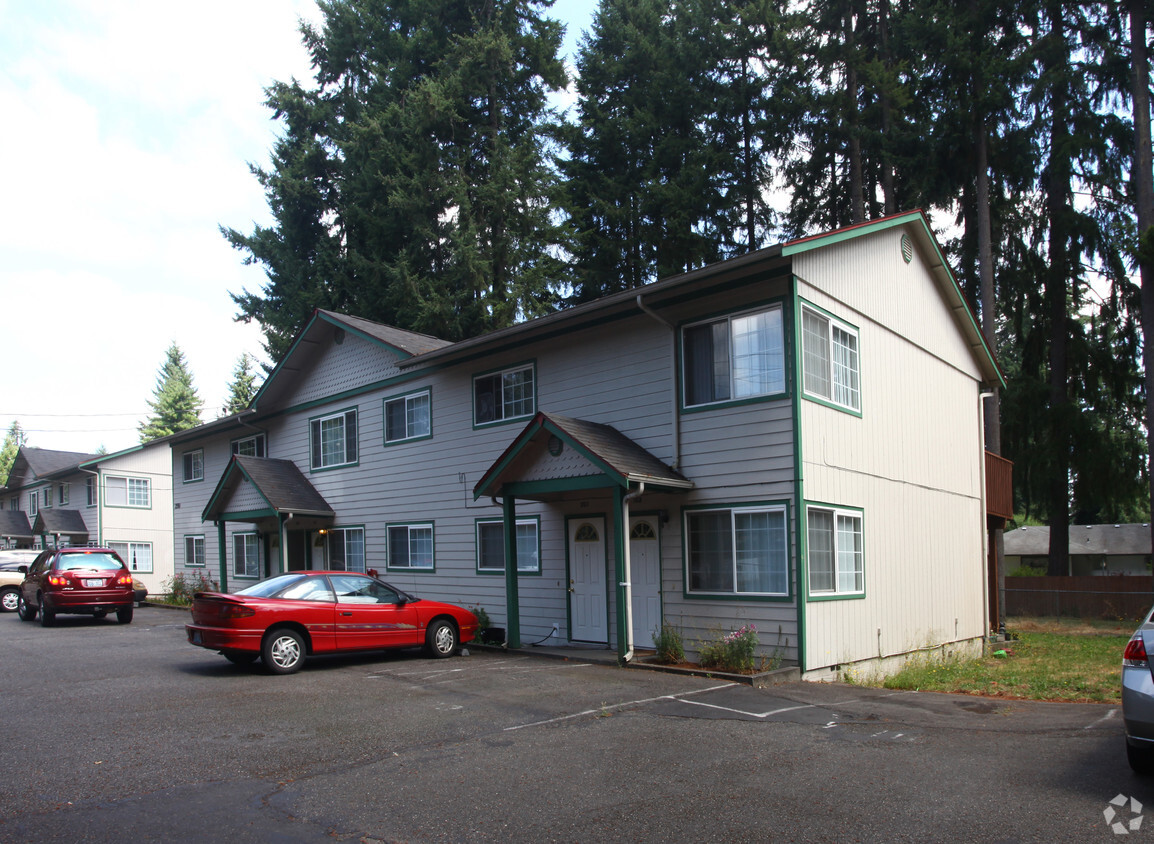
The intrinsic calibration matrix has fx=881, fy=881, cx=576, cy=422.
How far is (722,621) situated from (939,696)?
296 cm

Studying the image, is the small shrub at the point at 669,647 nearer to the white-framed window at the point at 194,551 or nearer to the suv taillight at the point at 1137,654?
the suv taillight at the point at 1137,654

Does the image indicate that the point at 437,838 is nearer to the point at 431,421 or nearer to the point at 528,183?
the point at 431,421

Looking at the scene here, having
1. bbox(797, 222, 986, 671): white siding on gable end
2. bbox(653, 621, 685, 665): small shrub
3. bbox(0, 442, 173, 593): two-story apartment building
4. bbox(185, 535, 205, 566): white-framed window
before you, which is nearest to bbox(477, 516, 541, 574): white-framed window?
bbox(653, 621, 685, 665): small shrub

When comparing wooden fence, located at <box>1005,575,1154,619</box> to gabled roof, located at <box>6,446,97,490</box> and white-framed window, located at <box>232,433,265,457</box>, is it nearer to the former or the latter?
white-framed window, located at <box>232,433,265,457</box>

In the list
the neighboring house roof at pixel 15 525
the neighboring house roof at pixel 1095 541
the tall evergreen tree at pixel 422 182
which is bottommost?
the neighboring house roof at pixel 1095 541

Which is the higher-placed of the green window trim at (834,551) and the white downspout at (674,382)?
the white downspout at (674,382)

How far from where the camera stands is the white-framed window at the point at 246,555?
977 inches

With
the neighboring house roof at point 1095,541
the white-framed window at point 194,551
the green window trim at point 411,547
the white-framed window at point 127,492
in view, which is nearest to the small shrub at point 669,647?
the green window trim at point 411,547

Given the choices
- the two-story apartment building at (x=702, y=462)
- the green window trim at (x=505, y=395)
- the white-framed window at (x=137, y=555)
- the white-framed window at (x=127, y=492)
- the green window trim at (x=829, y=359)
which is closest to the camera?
the two-story apartment building at (x=702, y=462)

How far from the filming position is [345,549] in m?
21.2

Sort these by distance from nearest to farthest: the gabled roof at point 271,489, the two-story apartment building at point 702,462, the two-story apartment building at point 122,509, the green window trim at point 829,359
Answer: the two-story apartment building at point 702,462
the green window trim at point 829,359
the gabled roof at point 271,489
the two-story apartment building at point 122,509

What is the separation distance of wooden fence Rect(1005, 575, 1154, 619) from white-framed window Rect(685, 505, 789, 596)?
19.8m

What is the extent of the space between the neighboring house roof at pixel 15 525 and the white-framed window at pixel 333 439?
1113 inches

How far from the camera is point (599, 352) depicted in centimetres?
1506
